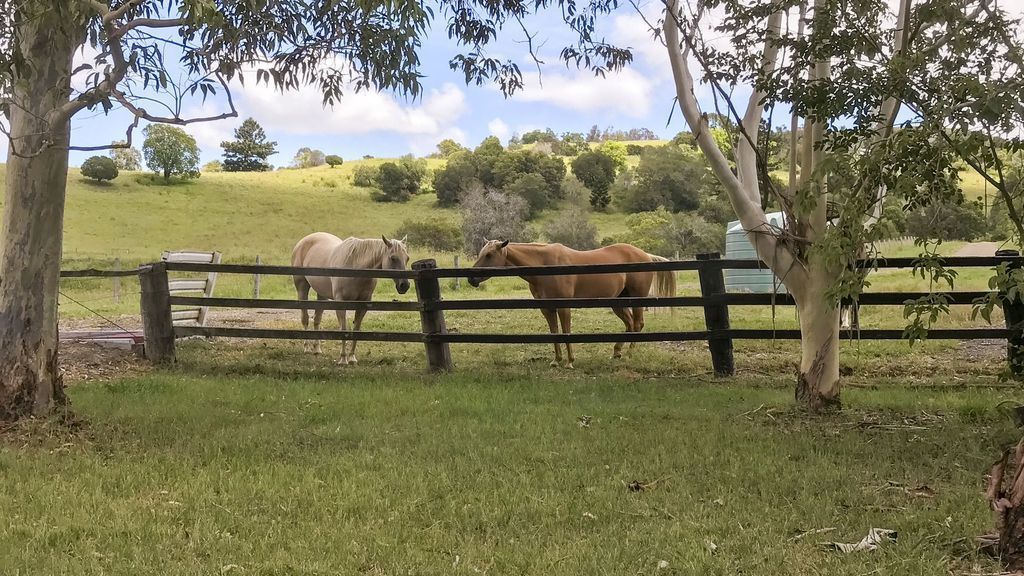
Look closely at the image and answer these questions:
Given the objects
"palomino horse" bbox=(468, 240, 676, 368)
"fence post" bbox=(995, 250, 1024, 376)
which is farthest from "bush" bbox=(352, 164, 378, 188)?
"fence post" bbox=(995, 250, 1024, 376)

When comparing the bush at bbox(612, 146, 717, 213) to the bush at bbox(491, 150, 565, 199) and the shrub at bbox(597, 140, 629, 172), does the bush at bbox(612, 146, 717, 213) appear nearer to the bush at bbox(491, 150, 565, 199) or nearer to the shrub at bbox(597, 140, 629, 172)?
the bush at bbox(491, 150, 565, 199)

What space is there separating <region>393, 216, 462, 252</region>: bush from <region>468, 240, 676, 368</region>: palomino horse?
32.4 metres

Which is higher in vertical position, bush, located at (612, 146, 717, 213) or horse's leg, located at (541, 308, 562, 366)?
bush, located at (612, 146, 717, 213)

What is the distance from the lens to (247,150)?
70.2 metres

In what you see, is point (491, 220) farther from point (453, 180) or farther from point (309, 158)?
point (309, 158)

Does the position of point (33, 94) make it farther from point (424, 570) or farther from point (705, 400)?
point (705, 400)

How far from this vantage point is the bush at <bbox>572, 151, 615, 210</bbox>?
59.5 meters

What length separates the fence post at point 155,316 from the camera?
740cm

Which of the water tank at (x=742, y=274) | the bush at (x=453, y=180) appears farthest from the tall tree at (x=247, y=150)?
the water tank at (x=742, y=274)

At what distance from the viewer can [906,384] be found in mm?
6301

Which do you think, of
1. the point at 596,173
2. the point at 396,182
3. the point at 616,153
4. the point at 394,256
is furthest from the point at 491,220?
the point at 394,256

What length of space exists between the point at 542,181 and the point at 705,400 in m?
49.0

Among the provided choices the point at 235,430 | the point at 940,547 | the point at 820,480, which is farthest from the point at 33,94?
the point at 940,547

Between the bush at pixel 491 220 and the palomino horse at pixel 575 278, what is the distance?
30694 millimetres
